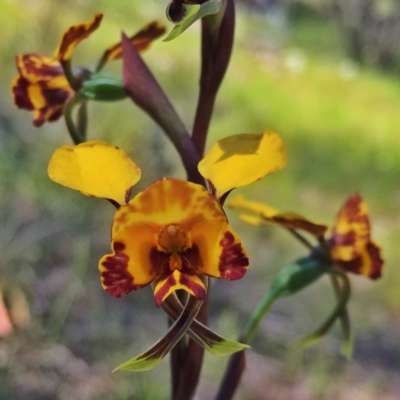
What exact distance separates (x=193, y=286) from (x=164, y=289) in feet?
0.05

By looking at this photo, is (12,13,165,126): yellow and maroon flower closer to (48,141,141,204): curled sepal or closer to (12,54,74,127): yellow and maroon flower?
(12,54,74,127): yellow and maroon flower

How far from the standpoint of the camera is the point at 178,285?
1.01 ft

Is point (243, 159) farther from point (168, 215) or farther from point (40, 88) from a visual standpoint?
point (40, 88)

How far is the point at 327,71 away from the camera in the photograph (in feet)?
2.73

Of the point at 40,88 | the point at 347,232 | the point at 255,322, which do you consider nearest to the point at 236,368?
the point at 255,322

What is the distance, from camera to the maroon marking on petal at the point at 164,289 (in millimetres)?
303

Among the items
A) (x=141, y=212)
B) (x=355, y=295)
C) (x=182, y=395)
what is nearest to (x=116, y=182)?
(x=141, y=212)

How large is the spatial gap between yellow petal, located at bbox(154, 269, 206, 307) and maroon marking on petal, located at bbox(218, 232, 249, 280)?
0.02 meters

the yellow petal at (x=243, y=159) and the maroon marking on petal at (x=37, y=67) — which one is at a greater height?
the maroon marking on petal at (x=37, y=67)

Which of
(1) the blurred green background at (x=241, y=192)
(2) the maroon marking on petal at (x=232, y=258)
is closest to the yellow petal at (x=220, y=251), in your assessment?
(2) the maroon marking on petal at (x=232, y=258)

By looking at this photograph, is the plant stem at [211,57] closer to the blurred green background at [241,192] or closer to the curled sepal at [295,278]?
the curled sepal at [295,278]

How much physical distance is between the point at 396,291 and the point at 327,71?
329 mm

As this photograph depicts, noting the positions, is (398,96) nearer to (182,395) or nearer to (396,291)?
(396,291)

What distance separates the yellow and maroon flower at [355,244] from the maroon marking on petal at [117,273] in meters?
0.22
